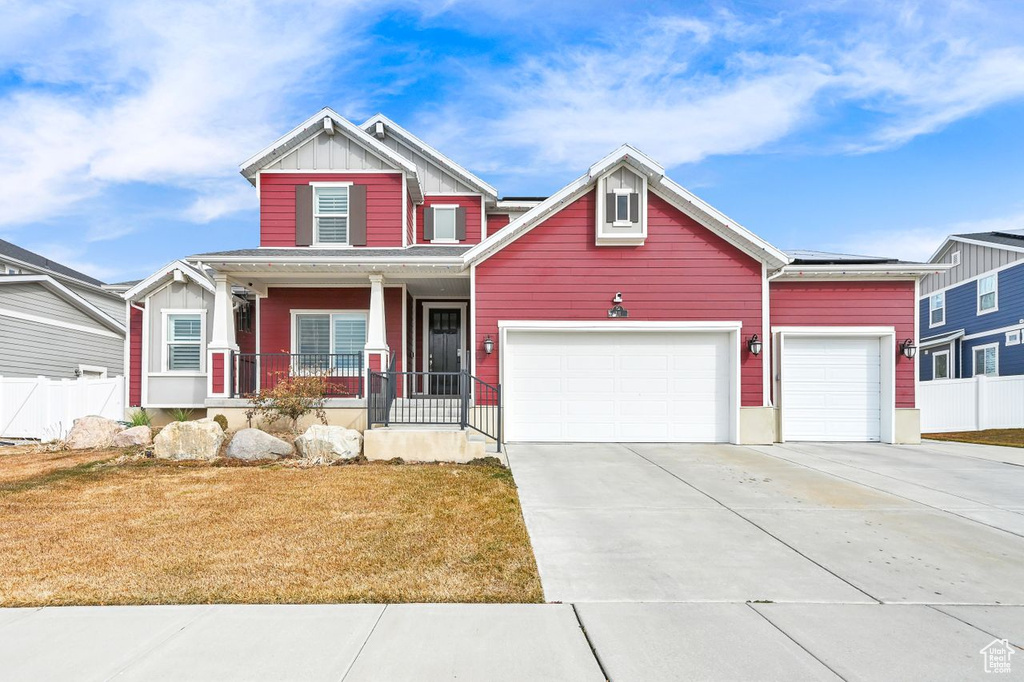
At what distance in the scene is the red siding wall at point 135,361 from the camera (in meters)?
13.9

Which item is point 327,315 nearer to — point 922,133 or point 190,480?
point 190,480

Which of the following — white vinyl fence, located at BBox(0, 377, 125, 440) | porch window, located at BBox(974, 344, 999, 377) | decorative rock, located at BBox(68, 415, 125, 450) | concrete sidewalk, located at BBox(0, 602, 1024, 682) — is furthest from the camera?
porch window, located at BBox(974, 344, 999, 377)

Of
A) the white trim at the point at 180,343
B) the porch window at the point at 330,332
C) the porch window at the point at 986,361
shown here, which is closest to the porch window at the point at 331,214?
the porch window at the point at 330,332

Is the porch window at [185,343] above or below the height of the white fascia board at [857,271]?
below

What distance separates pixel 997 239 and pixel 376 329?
2349cm

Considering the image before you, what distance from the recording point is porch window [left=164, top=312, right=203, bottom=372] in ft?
45.3

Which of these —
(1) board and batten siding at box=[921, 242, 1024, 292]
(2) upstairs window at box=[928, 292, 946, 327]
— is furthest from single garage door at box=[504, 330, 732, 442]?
(2) upstairs window at box=[928, 292, 946, 327]

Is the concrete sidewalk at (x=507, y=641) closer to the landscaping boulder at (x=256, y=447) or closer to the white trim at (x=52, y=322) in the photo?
the landscaping boulder at (x=256, y=447)

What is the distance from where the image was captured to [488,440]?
10.6 meters

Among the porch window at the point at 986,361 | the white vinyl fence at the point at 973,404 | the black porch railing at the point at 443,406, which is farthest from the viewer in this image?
the porch window at the point at 986,361

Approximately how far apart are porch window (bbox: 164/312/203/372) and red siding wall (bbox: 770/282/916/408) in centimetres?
1359

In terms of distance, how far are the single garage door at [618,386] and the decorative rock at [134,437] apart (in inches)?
287

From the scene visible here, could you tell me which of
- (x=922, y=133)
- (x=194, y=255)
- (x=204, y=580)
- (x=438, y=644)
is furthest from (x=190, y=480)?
(x=922, y=133)

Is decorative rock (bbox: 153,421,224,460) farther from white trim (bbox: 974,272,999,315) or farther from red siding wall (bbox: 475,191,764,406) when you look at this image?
white trim (bbox: 974,272,999,315)
